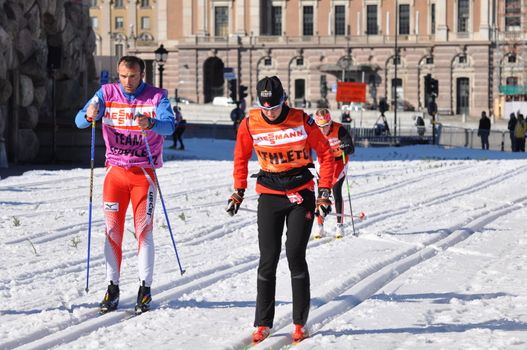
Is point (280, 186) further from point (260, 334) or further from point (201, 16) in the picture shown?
point (201, 16)

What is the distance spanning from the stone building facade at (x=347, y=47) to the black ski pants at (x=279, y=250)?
68867 mm

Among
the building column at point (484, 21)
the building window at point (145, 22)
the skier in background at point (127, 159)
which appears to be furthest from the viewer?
the building window at point (145, 22)

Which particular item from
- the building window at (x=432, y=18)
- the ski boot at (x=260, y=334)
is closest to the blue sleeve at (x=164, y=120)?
the ski boot at (x=260, y=334)

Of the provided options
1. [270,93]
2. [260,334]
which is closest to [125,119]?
[270,93]

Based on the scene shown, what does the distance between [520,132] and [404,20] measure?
42.4 meters

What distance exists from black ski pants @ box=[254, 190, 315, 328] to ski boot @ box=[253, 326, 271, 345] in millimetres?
40

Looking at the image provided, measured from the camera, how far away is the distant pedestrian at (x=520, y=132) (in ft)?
134

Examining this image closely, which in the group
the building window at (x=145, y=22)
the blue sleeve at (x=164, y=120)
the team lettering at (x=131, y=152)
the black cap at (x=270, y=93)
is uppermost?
the building window at (x=145, y=22)

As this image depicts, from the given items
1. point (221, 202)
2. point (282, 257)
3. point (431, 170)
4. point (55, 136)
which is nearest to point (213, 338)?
point (282, 257)

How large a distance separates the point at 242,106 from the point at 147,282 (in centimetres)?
4325

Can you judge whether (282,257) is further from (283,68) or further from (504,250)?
(283,68)

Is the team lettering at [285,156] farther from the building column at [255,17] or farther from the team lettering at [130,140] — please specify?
the building column at [255,17]

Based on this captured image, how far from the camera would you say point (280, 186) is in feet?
24.4

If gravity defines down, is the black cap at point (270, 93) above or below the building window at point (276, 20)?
below
